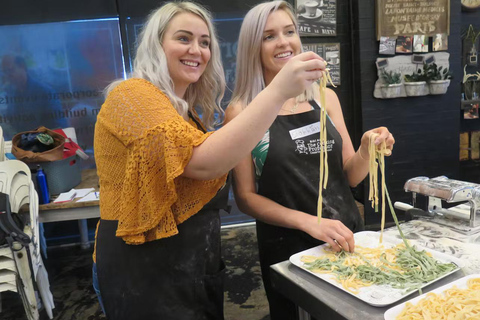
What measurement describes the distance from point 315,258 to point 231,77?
11.8 feet

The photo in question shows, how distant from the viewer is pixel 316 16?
4.33m

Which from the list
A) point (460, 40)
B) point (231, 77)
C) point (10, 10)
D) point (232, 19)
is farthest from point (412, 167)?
point (10, 10)

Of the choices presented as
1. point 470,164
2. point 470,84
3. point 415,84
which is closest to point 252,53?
point 415,84

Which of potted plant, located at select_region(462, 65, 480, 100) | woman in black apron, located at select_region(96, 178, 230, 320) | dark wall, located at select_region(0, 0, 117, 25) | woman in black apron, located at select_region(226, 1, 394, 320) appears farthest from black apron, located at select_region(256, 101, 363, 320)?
potted plant, located at select_region(462, 65, 480, 100)

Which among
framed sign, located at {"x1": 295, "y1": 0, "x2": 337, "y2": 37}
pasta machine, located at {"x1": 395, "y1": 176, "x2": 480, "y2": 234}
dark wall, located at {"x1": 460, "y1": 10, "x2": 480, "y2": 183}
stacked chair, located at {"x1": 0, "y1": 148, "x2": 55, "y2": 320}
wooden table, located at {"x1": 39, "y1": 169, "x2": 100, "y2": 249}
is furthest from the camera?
dark wall, located at {"x1": 460, "y1": 10, "x2": 480, "y2": 183}

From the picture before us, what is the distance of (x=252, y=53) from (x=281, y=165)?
22.0 inches

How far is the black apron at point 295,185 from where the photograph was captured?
1.79 metres

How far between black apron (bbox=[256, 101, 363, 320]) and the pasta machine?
1.09 feet

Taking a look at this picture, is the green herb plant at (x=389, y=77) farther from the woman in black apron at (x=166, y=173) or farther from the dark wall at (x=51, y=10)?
the woman in black apron at (x=166, y=173)

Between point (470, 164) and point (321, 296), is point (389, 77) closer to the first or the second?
point (470, 164)

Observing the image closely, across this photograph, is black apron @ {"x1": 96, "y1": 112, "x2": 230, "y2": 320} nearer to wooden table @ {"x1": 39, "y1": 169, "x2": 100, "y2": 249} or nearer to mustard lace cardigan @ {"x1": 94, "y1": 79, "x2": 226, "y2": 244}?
mustard lace cardigan @ {"x1": 94, "y1": 79, "x2": 226, "y2": 244}

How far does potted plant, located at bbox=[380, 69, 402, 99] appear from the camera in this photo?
4.25m

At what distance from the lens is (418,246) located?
4.87 ft

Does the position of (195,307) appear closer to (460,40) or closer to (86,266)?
(86,266)
